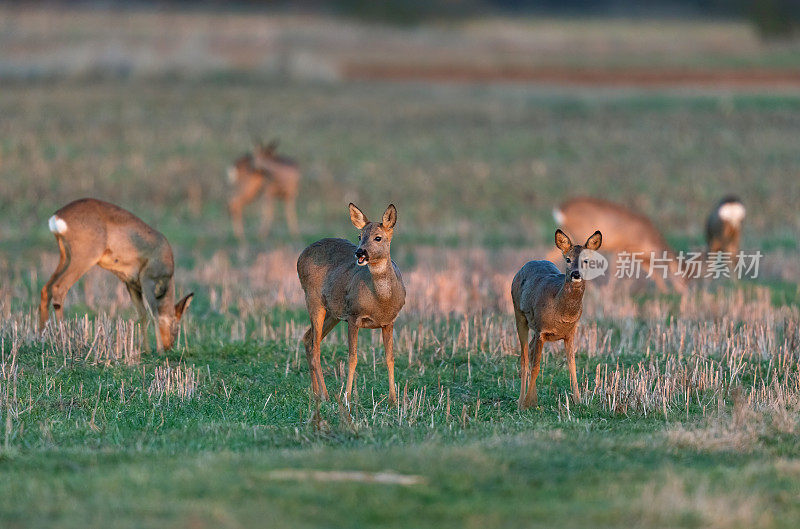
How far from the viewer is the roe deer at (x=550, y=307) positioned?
907 cm

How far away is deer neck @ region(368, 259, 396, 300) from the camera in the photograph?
355 inches

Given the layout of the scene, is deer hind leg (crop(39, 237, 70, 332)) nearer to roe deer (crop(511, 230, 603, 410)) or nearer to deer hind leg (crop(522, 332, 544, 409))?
roe deer (crop(511, 230, 603, 410))

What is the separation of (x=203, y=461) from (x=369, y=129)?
81.9ft

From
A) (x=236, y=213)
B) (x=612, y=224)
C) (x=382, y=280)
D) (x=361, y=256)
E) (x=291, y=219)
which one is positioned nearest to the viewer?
(x=361, y=256)

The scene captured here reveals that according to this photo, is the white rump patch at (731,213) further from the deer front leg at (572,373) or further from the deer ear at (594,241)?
the deer ear at (594,241)

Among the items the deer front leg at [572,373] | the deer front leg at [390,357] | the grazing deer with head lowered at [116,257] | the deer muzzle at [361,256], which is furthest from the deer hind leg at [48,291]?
the deer front leg at [572,373]

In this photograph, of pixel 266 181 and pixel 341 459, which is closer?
pixel 341 459

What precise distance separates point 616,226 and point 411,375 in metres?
7.57

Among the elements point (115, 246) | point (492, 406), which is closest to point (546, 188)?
point (115, 246)

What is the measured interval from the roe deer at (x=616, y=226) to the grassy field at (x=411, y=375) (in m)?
1.03

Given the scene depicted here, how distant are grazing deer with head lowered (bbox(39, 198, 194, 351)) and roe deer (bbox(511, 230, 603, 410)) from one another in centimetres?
393

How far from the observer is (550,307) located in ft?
30.2

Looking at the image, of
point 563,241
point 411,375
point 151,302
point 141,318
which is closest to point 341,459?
point 563,241

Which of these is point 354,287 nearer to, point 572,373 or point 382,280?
point 382,280
